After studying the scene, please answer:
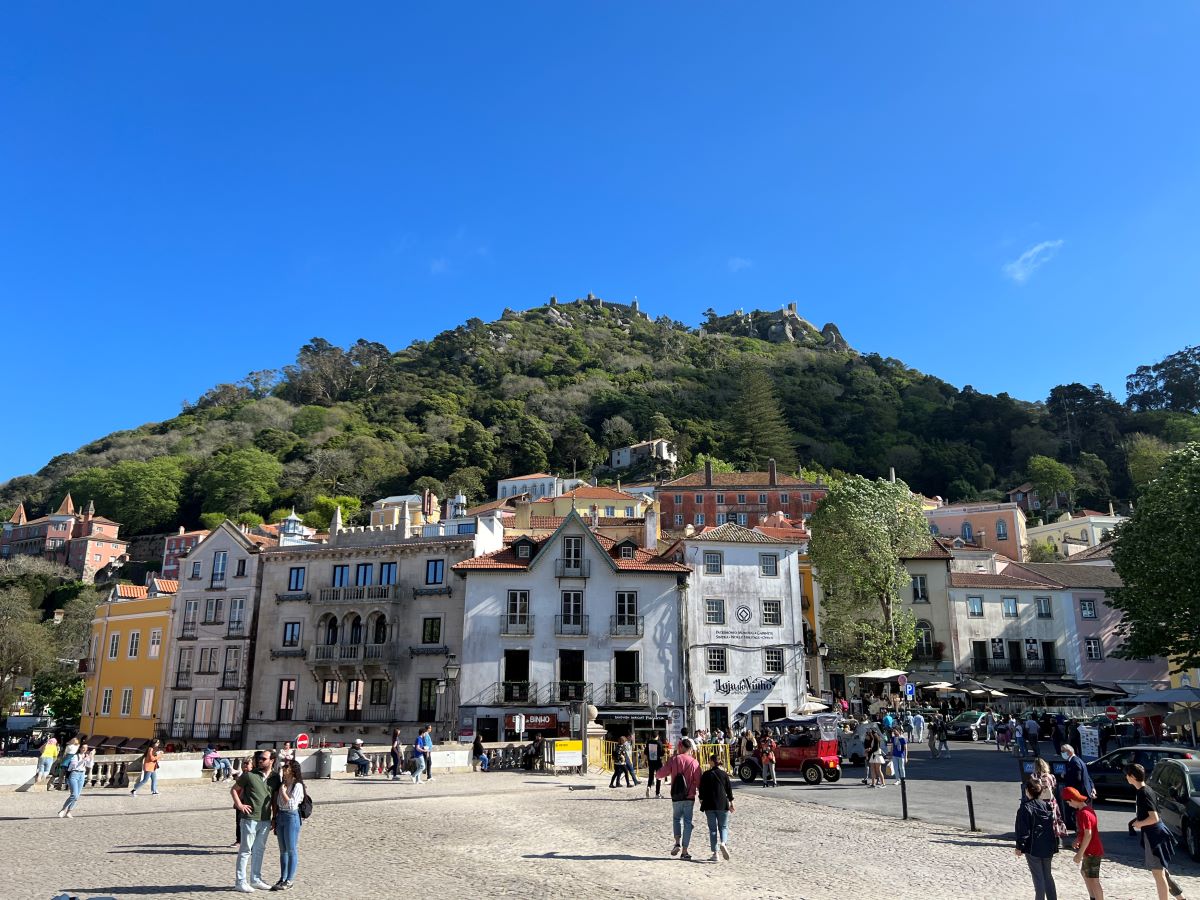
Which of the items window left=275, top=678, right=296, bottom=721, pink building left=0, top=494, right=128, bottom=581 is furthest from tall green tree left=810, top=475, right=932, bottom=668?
pink building left=0, top=494, right=128, bottom=581

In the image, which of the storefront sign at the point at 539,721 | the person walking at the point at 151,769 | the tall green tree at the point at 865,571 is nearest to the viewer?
the person walking at the point at 151,769

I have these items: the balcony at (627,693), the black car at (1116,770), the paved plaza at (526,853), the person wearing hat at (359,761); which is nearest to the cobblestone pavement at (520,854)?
the paved plaza at (526,853)

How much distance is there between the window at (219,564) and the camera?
4684cm

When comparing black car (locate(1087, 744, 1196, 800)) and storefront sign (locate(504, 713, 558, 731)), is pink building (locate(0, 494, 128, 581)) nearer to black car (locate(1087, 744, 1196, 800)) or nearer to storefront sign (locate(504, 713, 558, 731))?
storefront sign (locate(504, 713, 558, 731))

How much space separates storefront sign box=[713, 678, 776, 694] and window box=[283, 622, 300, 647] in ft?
66.8

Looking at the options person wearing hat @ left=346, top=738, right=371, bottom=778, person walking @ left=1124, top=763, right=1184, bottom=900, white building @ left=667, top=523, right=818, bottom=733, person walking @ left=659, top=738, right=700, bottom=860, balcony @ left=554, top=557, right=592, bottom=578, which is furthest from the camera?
white building @ left=667, top=523, right=818, bottom=733

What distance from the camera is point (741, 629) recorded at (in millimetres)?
42719

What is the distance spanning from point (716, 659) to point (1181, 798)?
28183 mm

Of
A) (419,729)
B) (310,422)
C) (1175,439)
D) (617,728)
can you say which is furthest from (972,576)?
(310,422)

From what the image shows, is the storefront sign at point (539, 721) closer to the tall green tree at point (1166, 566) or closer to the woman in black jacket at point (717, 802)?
the tall green tree at point (1166, 566)

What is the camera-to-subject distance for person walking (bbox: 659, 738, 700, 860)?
44.2ft

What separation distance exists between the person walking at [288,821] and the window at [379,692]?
30.3 m

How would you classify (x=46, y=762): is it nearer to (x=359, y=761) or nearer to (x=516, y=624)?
(x=359, y=761)

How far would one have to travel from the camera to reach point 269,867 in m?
13.2
